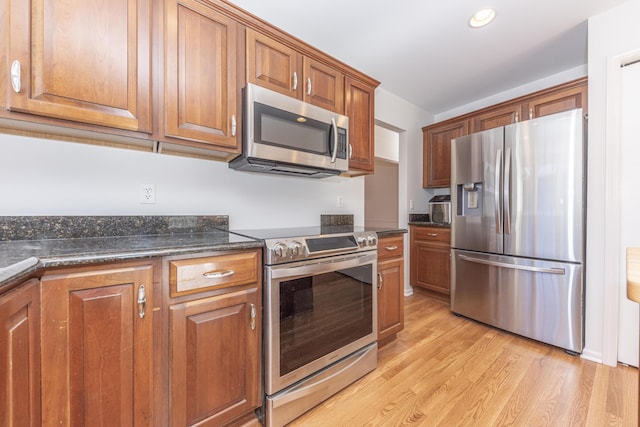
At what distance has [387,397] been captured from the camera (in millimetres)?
1529

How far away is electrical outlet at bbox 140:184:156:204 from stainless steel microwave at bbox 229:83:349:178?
0.49 metres

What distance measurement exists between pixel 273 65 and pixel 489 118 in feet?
8.24

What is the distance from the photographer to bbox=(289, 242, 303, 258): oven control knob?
133 centimetres

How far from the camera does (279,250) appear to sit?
1295 millimetres

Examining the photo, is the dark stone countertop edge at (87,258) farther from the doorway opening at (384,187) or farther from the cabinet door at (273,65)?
the doorway opening at (384,187)

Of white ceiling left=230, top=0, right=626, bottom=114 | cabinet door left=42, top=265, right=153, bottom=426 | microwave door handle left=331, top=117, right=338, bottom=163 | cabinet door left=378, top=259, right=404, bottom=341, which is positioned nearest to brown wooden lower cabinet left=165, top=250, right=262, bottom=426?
cabinet door left=42, top=265, right=153, bottom=426

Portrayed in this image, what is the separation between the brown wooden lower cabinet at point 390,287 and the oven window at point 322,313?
199mm

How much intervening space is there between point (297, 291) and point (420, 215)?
2.68 metres

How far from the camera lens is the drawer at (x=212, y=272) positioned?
1.07 metres

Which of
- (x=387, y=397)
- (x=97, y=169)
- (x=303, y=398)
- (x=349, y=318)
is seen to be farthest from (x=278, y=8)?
(x=387, y=397)

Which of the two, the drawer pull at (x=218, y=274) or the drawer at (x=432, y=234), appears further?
the drawer at (x=432, y=234)

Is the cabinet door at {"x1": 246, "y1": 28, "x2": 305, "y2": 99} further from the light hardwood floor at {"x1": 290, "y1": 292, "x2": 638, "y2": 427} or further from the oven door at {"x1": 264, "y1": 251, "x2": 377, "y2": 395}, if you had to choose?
the light hardwood floor at {"x1": 290, "y1": 292, "x2": 638, "y2": 427}

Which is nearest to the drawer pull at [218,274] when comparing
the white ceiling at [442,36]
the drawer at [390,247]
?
the drawer at [390,247]

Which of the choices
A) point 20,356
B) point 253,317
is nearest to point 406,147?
point 253,317
